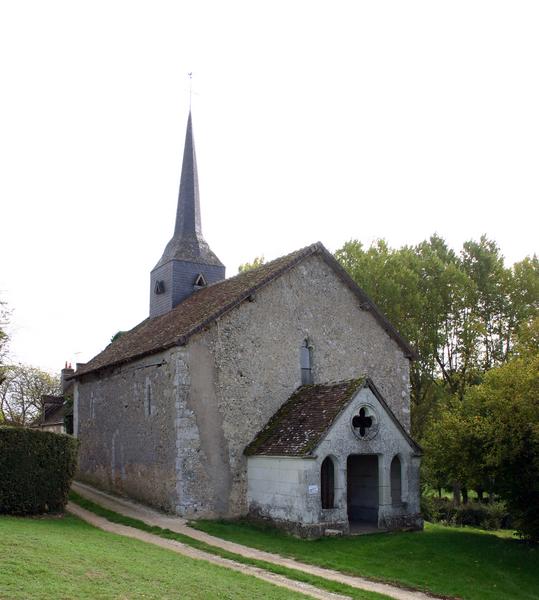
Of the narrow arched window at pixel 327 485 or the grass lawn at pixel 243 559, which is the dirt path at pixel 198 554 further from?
the narrow arched window at pixel 327 485

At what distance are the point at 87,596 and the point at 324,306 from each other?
15.2 metres

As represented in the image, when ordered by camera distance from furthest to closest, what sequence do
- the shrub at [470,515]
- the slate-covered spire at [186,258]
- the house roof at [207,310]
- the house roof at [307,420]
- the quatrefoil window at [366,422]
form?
the shrub at [470,515] < the slate-covered spire at [186,258] < the house roof at [207,310] < the quatrefoil window at [366,422] < the house roof at [307,420]

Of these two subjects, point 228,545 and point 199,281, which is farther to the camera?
point 199,281

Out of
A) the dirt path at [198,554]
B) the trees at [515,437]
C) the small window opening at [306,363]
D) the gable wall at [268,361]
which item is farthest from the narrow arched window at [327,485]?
the dirt path at [198,554]

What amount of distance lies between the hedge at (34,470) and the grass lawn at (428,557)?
4084 mm

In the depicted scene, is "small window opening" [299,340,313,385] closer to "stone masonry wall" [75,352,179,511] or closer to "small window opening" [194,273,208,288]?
"stone masonry wall" [75,352,179,511]

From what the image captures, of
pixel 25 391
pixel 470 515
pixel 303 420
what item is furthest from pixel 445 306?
pixel 25 391

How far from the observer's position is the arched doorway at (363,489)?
856 inches

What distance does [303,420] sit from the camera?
2030cm

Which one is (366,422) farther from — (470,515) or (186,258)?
(470,515)

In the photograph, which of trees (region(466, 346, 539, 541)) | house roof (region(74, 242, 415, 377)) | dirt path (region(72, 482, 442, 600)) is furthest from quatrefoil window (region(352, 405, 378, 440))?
house roof (region(74, 242, 415, 377))

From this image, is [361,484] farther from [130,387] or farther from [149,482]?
[130,387]

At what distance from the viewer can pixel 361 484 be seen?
2236cm

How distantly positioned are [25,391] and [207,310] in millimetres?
41131
